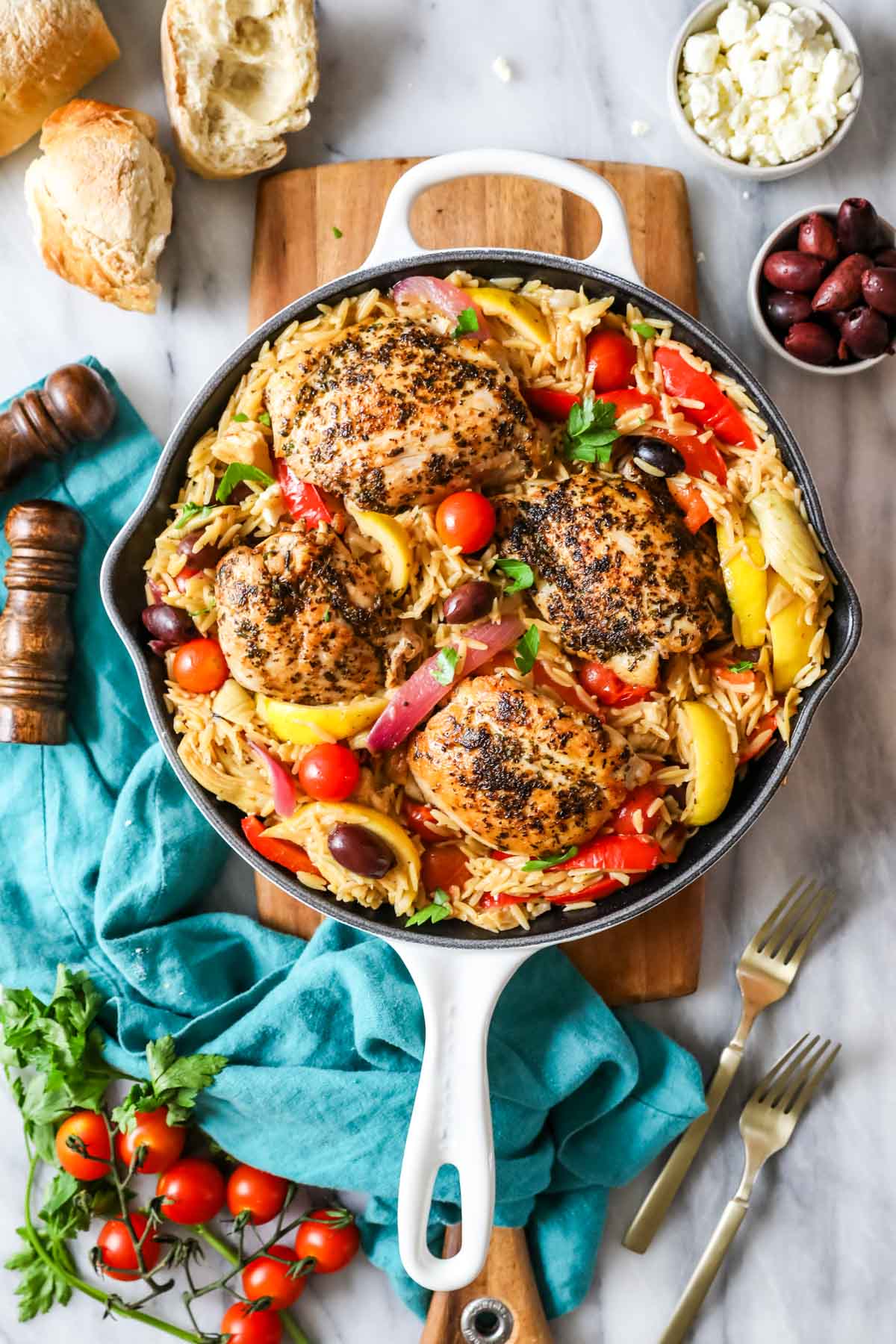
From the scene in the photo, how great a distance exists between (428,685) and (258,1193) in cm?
191

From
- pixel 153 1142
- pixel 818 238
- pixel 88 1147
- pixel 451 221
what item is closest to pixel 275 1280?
pixel 153 1142

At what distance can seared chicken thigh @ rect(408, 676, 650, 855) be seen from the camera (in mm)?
3145

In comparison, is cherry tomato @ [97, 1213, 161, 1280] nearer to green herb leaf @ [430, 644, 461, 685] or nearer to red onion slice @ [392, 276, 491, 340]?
green herb leaf @ [430, 644, 461, 685]

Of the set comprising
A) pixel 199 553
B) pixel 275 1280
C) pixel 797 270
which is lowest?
pixel 275 1280

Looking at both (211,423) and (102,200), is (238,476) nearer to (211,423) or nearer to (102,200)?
(211,423)

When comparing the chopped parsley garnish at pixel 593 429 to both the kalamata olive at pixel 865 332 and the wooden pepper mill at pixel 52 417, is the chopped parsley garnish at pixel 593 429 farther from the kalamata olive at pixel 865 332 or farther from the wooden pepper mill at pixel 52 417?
the wooden pepper mill at pixel 52 417

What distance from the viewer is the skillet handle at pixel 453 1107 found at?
3254mm

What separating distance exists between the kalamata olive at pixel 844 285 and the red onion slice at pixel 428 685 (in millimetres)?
1462

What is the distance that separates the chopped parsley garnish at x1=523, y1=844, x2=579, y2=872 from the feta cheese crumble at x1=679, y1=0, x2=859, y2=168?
234 centimetres

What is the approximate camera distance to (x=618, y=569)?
10.2 feet

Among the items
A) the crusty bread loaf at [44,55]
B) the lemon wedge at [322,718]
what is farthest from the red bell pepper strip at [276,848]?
the crusty bread loaf at [44,55]

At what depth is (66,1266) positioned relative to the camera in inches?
156

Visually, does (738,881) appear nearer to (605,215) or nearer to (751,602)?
(751,602)

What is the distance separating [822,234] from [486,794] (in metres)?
2.09
